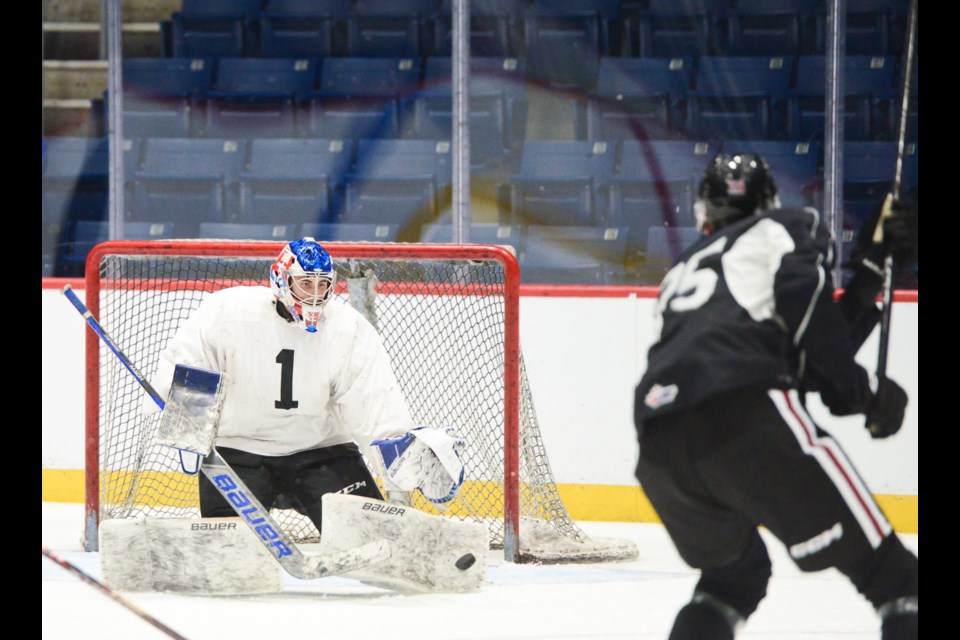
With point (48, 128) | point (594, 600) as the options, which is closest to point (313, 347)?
point (594, 600)

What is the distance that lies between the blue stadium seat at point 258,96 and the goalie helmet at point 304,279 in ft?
6.76

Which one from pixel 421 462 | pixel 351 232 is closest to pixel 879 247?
pixel 421 462

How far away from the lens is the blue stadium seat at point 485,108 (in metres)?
5.20

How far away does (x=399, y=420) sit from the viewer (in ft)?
12.3

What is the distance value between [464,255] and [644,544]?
37.0 inches

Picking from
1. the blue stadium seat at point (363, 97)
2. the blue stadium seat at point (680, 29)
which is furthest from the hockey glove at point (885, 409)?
the blue stadium seat at point (363, 97)

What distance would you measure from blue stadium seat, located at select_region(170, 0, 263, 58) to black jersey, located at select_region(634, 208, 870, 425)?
391cm

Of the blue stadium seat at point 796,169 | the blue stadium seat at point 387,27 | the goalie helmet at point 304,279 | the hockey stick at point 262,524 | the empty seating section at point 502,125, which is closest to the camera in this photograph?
the hockey stick at point 262,524

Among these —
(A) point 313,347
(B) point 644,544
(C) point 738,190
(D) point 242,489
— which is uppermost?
(C) point 738,190

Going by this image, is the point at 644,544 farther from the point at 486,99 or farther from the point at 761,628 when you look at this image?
the point at 486,99

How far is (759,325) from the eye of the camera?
2.28 meters

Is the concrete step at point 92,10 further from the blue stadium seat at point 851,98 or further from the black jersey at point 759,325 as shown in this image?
the black jersey at point 759,325

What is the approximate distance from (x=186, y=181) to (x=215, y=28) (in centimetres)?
71

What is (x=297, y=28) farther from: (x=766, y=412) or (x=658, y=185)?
(x=766, y=412)
